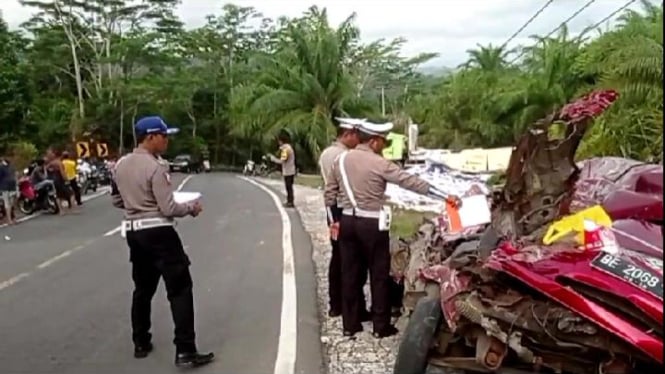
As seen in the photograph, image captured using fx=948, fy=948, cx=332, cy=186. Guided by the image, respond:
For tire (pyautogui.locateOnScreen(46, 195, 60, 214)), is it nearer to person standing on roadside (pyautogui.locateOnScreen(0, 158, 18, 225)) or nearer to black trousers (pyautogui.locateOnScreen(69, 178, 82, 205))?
black trousers (pyautogui.locateOnScreen(69, 178, 82, 205))

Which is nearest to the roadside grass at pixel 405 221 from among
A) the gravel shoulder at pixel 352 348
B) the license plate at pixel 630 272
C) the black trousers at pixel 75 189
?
the gravel shoulder at pixel 352 348

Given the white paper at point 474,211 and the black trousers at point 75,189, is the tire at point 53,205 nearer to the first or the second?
the black trousers at point 75,189

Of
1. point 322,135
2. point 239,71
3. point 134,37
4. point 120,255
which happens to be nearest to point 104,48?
point 134,37

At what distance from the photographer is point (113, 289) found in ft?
35.9

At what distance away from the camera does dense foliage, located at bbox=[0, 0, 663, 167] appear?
53.6 feet

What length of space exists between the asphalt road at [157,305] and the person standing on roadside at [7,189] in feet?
11.8

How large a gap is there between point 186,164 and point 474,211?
189ft

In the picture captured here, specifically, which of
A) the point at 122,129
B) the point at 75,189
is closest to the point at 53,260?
the point at 75,189

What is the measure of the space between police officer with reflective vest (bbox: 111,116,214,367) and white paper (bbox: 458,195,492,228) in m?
2.11

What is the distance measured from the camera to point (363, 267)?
314 inches

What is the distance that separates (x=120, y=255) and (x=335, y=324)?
671 centimetres

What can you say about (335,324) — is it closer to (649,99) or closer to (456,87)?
(649,99)

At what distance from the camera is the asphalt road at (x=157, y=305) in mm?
7422

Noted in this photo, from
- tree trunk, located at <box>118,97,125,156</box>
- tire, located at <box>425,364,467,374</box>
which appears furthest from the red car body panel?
tree trunk, located at <box>118,97,125,156</box>
